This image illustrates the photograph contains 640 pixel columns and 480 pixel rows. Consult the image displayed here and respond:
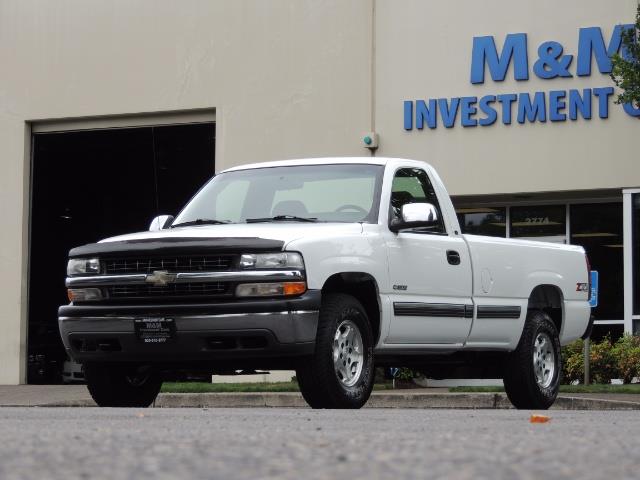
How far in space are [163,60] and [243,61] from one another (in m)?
1.49

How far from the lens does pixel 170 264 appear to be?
1023cm

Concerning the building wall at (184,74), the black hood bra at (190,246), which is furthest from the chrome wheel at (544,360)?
the building wall at (184,74)

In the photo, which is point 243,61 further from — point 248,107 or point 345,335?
point 345,335

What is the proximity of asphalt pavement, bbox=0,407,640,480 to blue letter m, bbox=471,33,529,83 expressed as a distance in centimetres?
1421

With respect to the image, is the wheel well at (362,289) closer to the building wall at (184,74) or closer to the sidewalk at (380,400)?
the sidewalk at (380,400)

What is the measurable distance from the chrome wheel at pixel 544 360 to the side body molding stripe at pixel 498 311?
0.46m

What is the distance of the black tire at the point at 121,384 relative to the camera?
11.0m

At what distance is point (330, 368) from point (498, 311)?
245 centimetres

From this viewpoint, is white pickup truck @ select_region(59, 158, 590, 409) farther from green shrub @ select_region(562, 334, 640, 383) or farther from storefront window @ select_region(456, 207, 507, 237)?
storefront window @ select_region(456, 207, 507, 237)

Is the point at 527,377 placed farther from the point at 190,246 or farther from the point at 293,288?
the point at 190,246

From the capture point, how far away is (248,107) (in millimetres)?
23516

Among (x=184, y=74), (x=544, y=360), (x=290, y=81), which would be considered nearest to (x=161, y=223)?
(x=544, y=360)

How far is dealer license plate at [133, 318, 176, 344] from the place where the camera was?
10023 mm

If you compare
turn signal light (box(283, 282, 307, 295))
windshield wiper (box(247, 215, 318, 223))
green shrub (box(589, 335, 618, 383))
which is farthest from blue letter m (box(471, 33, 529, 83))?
turn signal light (box(283, 282, 307, 295))
